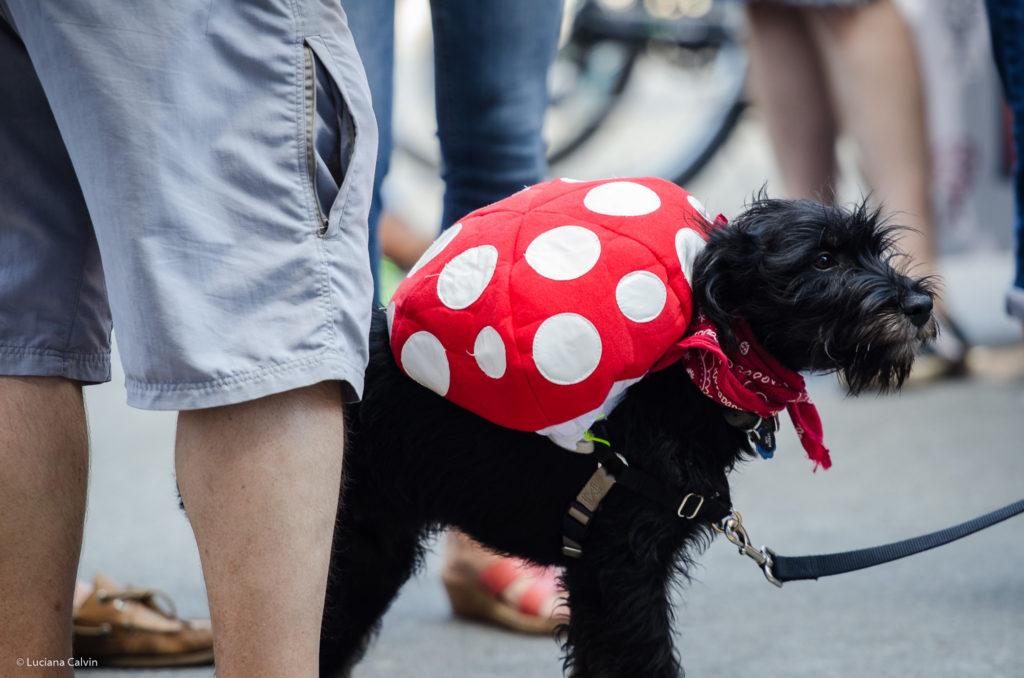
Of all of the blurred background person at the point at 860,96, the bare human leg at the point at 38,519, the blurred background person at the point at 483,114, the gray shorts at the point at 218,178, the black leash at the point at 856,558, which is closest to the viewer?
the gray shorts at the point at 218,178

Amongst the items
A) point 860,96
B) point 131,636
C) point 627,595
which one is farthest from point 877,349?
point 860,96

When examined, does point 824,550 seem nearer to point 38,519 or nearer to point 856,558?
point 856,558

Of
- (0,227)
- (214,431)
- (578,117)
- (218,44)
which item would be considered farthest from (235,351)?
(578,117)

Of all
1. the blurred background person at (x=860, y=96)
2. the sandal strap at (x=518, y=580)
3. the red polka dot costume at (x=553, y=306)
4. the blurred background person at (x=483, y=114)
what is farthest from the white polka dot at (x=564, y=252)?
the blurred background person at (x=860, y=96)

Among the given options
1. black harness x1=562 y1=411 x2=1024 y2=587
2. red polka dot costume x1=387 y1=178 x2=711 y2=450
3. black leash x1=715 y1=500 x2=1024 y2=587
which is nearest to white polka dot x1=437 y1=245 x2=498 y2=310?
red polka dot costume x1=387 y1=178 x2=711 y2=450

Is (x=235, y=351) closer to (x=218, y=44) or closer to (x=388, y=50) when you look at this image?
(x=218, y=44)

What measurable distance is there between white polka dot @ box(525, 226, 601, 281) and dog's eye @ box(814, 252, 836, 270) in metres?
0.27

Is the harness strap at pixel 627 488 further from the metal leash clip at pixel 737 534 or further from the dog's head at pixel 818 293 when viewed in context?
the dog's head at pixel 818 293

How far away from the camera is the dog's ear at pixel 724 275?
1.33 metres

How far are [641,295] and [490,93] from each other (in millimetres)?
816

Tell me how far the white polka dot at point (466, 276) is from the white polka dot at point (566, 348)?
0.10 meters

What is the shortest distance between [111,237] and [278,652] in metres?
0.47

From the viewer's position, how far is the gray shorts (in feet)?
Answer: 3.66

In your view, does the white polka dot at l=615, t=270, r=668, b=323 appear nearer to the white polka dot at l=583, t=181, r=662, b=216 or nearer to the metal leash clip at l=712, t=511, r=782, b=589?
the white polka dot at l=583, t=181, r=662, b=216
